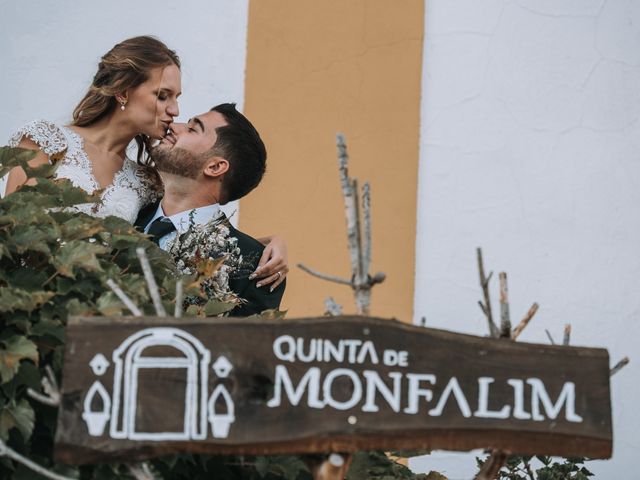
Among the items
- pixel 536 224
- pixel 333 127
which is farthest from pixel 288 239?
pixel 536 224

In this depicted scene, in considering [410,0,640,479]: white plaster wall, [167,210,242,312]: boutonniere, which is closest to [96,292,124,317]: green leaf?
[167,210,242,312]: boutonniere

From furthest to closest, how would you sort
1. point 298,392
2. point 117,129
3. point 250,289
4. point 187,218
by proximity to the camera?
point 117,129 → point 187,218 → point 250,289 → point 298,392

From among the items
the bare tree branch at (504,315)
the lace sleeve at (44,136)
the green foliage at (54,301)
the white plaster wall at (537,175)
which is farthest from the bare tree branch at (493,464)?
the white plaster wall at (537,175)

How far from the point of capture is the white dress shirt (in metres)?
3.23

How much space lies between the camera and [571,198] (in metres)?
4.39

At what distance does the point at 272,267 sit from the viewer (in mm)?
3172

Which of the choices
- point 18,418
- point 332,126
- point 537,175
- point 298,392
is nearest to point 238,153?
point 332,126

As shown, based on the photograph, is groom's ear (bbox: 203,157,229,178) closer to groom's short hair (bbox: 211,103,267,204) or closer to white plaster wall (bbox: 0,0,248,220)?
groom's short hair (bbox: 211,103,267,204)

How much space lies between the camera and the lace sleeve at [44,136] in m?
3.50

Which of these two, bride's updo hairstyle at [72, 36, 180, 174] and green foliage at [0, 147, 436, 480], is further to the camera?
bride's updo hairstyle at [72, 36, 180, 174]

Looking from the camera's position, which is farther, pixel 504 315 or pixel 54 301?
pixel 54 301

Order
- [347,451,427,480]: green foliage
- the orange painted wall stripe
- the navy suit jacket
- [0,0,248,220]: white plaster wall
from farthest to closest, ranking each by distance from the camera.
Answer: [0,0,248,220]: white plaster wall
the orange painted wall stripe
the navy suit jacket
[347,451,427,480]: green foliage

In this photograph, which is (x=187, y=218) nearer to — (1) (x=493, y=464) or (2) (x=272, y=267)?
(2) (x=272, y=267)

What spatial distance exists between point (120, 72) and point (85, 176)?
0.32m
